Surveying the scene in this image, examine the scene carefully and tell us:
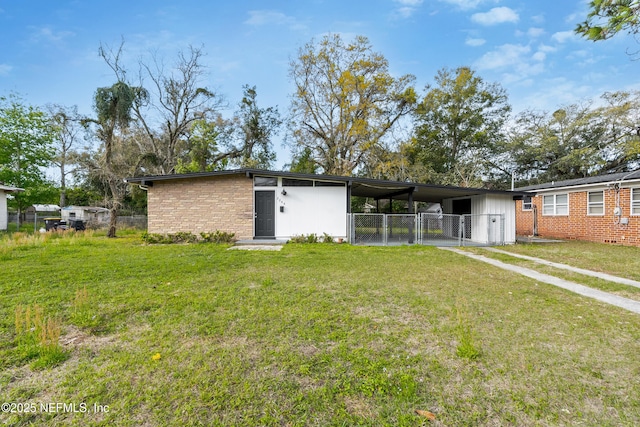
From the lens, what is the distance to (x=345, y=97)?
2202 centimetres

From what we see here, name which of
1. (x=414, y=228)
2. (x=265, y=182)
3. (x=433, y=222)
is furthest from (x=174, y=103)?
(x=433, y=222)

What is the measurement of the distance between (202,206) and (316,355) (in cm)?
1007

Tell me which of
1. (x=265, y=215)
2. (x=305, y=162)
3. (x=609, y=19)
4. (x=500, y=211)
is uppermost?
(x=305, y=162)

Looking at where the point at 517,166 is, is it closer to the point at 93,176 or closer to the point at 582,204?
the point at 582,204

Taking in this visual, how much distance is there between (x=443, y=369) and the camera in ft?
7.58

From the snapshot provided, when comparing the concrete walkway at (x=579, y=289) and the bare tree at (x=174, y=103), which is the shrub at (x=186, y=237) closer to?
the concrete walkway at (x=579, y=289)

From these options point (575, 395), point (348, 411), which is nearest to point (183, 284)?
point (348, 411)

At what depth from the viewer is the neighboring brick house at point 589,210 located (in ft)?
35.6

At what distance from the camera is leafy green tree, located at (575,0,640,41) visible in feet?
11.0

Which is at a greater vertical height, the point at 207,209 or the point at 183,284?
the point at 207,209

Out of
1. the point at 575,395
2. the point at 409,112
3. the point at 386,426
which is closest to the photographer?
the point at 386,426

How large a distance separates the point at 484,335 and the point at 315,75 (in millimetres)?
23111

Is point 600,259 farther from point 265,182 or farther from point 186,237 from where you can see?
point 186,237

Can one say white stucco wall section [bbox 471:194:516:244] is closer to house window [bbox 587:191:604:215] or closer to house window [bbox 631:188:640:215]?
house window [bbox 587:191:604:215]
